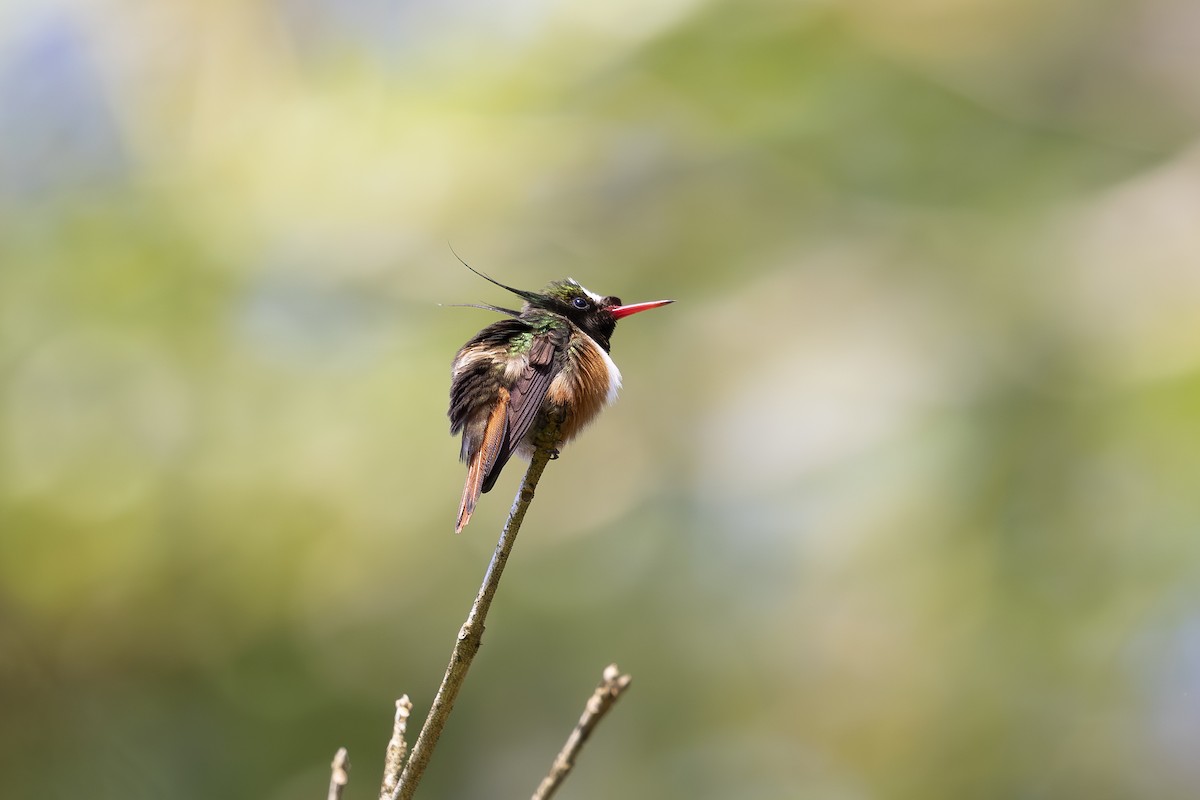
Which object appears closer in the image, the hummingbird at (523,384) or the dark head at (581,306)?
the hummingbird at (523,384)

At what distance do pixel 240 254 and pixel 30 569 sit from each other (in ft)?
6.13

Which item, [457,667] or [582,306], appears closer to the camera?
[457,667]

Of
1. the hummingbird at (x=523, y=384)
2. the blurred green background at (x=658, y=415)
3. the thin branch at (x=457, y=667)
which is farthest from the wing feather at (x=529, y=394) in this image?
the blurred green background at (x=658, y=415)

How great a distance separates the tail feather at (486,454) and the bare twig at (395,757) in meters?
0.43

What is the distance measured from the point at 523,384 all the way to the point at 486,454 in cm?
22

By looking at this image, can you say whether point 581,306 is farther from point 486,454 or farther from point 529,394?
point 486,454

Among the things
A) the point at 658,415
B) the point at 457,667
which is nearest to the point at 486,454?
the point at 457,667

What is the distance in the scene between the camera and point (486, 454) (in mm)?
2008

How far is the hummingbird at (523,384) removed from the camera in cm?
205

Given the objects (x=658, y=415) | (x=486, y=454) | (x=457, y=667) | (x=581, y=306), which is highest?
(x=658, y=415)

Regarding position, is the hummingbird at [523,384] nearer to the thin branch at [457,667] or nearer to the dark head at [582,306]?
the dark head at [582,306]

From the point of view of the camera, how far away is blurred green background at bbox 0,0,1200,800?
4.99 metres

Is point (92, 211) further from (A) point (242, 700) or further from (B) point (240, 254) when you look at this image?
(A) point (242, 700)

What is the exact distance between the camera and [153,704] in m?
5.33
